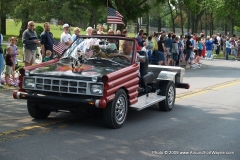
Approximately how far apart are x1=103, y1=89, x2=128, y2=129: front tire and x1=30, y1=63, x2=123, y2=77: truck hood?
1.74 feet

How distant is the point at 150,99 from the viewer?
32.6 feet

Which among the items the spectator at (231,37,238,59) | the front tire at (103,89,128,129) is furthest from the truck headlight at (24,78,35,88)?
the spectator at (231,37,238,59)

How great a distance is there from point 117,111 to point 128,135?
1.94 feet

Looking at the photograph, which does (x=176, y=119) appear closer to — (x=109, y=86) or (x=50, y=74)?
(x=109, y=86)

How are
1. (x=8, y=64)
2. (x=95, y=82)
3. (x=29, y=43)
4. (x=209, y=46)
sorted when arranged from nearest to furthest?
(x=95, y=82) → (x=8, y=64) → (x=29, y=43) → (x=209, y=46)

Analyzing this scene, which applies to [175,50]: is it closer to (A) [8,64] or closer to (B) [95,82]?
(A) [8,64]

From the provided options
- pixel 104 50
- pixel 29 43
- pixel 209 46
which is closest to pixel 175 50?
pixel 29 43

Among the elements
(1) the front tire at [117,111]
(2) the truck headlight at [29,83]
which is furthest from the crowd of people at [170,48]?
(2) the truck headlight at [29,83]

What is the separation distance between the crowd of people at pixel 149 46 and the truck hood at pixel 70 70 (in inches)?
65.7

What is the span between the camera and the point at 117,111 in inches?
331

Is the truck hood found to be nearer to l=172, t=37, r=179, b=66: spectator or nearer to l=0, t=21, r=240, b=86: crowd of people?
l=0, t=21, r=240, b=86: crowd of people

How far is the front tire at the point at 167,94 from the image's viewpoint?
1057cm

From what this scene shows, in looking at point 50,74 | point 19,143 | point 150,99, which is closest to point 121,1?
point 150,99

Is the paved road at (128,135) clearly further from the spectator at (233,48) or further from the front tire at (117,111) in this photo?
the spectator at (233,48)
